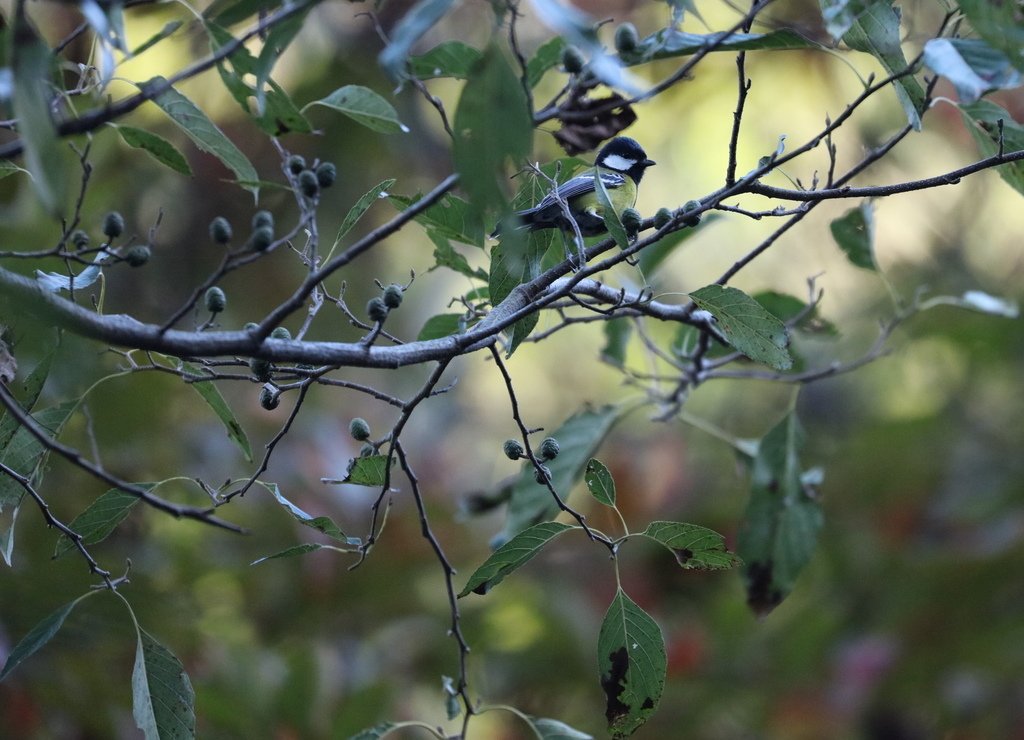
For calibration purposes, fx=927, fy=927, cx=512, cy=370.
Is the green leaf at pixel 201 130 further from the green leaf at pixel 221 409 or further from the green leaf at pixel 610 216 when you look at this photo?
the green leaf at pixel 610 216

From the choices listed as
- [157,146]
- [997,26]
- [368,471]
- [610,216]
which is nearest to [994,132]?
[997,26]

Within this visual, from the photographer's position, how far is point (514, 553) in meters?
1.15

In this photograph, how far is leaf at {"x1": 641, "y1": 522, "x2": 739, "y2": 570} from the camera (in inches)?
45.7

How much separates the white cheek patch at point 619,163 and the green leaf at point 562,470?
64 centimetres

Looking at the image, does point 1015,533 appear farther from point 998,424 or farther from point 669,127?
point 669,127

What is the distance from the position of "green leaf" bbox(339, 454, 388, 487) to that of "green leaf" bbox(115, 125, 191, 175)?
0.43 m

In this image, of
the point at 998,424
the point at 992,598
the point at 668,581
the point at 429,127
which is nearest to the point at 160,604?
the point at 668,581

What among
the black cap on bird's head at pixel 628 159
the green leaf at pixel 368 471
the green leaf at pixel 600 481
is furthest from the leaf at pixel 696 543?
the black cap on bird's head at pixel 628 159

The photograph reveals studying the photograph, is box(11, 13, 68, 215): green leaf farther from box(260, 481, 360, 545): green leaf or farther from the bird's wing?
the bird's wing

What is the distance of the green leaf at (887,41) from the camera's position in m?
1.12

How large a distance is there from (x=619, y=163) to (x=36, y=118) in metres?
1.62

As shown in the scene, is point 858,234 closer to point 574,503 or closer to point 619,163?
point 619,163

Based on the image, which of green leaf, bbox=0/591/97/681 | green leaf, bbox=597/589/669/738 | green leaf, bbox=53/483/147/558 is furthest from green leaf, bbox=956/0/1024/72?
green leaf, bbox=0/591/97/681

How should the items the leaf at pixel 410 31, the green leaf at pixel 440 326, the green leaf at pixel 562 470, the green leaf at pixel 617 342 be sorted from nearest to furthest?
the leaf at pixel 410 31 → the green leaf at pixel 440 326 → the green leaf at pixel 562 470 → the green leaf at pixel 617 342
